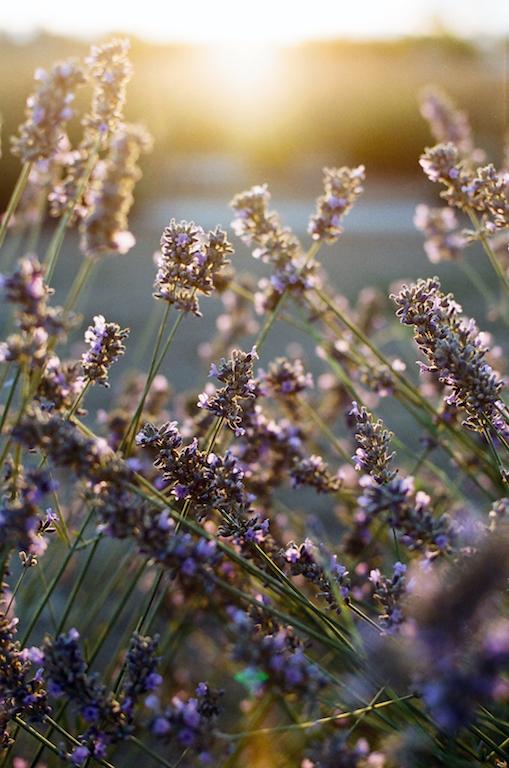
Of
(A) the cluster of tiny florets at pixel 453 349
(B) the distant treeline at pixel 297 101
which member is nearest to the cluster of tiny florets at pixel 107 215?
(A) the cluster of tiny florets at pixel 453 349

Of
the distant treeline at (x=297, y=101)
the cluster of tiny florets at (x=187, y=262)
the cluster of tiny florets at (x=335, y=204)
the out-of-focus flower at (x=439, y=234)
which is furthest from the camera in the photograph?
the distant treeline at (x=297, y=101)

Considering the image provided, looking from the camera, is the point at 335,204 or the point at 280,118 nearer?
the point at 335,204

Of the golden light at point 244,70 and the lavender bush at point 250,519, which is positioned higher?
the golden light at point 244,70

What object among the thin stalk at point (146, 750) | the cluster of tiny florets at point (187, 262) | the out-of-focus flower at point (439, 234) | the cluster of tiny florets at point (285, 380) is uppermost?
the out-of-focus flower at point (439, 234)

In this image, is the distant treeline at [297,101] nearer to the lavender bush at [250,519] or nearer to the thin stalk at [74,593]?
the lavender bush at [250,519]

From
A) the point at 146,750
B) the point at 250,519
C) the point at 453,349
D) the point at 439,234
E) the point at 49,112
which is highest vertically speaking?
the point at 439,234

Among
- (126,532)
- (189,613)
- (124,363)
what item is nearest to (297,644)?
(126,532)

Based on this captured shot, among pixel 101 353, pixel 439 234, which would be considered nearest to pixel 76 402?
pixel 101 353

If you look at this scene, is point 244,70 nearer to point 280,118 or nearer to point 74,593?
point 280,118

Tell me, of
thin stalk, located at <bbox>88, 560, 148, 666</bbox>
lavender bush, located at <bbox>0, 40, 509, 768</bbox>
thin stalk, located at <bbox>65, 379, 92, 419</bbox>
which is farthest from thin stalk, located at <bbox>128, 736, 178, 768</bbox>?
thin stalk, located at <bbox>65, 379, 92, 419</bbox>
